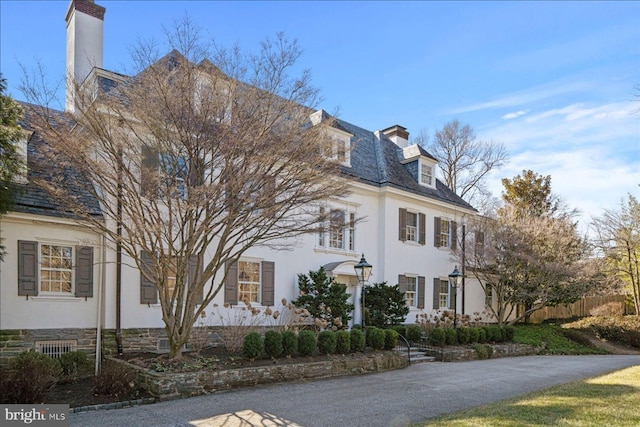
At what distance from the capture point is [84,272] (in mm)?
10992

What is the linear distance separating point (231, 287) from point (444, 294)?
11.2 meters

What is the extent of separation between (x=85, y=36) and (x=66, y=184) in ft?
15.9

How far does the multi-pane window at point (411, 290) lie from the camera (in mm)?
19062

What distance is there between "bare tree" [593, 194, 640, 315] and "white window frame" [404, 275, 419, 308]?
9.21 metres

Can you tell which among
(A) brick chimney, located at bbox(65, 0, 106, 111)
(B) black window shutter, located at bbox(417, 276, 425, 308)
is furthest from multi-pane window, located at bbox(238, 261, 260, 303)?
(B) black window shutter, located at bbox(417, 276, 425, 308)

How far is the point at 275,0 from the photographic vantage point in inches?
422

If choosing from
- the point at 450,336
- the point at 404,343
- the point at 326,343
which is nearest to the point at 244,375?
→ the point at 326,343

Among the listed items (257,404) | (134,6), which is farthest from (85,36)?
(257,404)

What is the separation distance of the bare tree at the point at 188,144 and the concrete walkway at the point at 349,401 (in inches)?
87.0

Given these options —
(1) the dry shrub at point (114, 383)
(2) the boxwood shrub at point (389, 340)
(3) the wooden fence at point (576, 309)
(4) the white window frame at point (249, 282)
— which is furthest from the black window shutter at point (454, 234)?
(1) the dry shrub at point (114, 383)

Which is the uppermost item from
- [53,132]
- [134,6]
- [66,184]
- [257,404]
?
[134,6]

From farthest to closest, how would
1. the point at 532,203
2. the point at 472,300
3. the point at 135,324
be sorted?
the point at 532,203 → the point at 472,300 → the point at 135,324

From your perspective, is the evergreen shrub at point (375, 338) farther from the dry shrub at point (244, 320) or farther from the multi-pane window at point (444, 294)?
the multi-pane window at point (444, 294)

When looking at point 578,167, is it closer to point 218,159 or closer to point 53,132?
point 218,159
